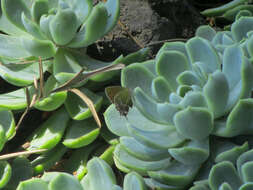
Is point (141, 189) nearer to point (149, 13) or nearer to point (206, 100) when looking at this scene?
point (206, 100)

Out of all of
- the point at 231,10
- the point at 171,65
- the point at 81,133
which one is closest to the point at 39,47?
the point at 81,133

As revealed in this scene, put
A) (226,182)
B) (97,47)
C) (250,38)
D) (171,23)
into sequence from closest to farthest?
(226,182)
(250,38)
(97,47)
(171,23)

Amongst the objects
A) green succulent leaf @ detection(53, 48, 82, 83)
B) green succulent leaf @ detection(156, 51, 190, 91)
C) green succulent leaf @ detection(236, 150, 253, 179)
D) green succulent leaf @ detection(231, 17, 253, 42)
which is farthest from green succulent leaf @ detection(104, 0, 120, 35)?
green succulent leaf @ detection(236, 150, 253, 179)

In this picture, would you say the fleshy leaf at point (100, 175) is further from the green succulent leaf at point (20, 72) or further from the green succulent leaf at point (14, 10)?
the green succulent leaf at point (14, 10)

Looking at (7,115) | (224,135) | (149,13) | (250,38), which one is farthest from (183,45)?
(7,115)

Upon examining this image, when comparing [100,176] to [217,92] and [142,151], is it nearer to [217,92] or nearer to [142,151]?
[142,151]

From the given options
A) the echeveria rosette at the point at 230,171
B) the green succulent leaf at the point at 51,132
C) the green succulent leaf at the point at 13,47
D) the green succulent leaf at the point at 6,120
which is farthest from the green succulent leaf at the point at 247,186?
the green succulent leaf at the point at 13,47

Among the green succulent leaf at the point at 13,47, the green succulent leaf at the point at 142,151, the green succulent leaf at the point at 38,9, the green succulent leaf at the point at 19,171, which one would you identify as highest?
the green succulent leaf at the point at 38,9
